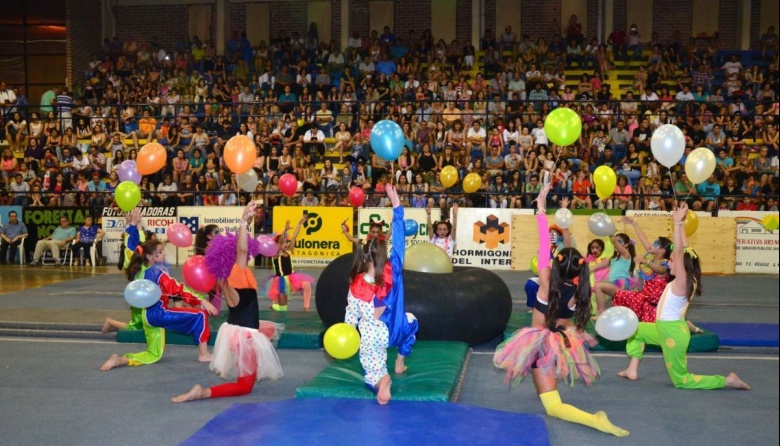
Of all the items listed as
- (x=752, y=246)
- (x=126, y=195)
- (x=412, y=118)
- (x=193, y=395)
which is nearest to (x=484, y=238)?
(x=412, y=118)

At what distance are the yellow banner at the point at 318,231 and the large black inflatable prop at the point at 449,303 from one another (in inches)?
302

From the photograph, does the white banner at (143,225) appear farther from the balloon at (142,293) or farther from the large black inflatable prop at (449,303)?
the balloon at (142,293)

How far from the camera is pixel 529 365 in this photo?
5.70 meters

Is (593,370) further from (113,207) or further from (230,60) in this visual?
(230,60)

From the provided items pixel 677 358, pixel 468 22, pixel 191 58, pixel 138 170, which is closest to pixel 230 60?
pixel 191 58

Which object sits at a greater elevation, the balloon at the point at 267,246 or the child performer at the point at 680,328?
the balloon at the point at 267,246

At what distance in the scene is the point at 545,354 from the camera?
568 centimetres

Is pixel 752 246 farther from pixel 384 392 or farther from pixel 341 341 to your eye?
pixel 341 341

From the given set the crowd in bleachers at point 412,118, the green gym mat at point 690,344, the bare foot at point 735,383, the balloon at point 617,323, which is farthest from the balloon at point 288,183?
the bare foot at point 735,383

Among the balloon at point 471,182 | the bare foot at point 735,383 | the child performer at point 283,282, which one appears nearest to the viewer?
the bare foot at point 735,383

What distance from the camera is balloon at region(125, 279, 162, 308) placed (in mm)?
6906

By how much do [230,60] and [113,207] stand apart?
29.2 feet

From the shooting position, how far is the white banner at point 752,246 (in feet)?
49.5

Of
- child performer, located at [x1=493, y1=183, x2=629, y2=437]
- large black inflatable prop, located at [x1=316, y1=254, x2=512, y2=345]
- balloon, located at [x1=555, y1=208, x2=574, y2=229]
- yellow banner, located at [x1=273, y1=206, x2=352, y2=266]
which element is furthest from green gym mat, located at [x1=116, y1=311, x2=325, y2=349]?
yellow banner, located at [x1=273, y1=206, x2=352, y2=266]
